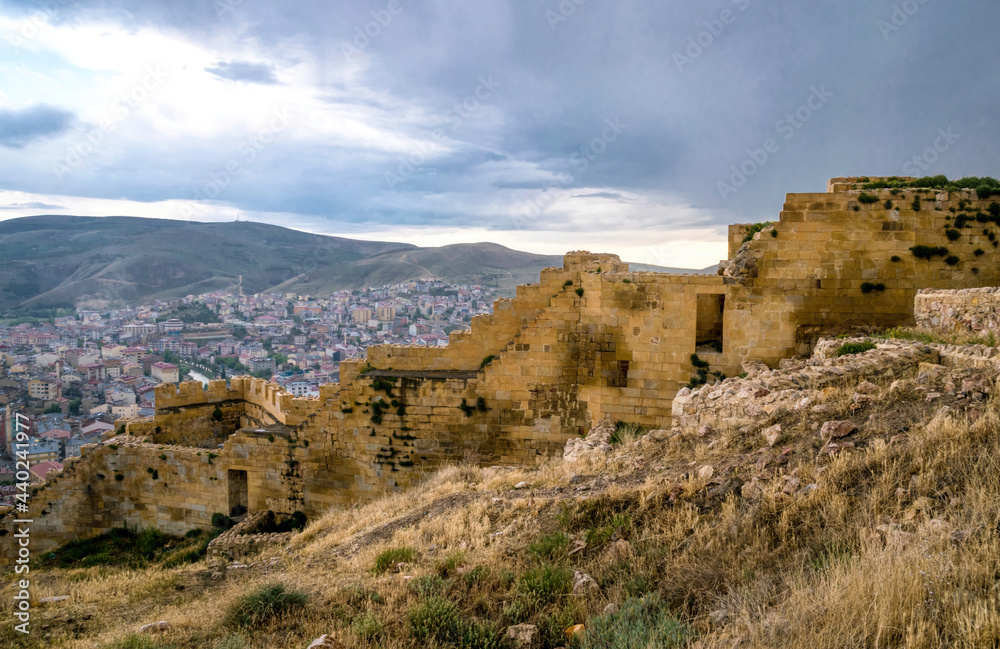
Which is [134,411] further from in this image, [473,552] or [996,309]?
[996,309]

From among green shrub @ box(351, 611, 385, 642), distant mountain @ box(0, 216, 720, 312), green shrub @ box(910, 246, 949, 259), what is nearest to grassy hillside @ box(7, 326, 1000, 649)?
green shrub @ box(351, 611, 385, 642)

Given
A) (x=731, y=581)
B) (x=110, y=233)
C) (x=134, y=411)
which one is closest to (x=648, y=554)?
(x=731, y=581)

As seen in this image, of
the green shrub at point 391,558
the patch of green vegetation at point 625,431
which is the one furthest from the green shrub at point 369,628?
the patch of green vegetation at point 625,431

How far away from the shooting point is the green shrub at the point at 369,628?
443 centimetres

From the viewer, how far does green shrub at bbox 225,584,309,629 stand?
511 cm

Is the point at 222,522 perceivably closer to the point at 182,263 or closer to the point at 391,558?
the point at 391,558

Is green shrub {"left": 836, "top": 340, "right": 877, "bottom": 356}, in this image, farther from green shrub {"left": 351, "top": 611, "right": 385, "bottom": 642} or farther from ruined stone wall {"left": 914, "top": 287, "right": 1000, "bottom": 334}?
green shrub {"left": 351, "top": 611, "right": 385, "bottom": 642}

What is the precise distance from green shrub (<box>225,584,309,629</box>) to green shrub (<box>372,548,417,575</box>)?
2.65 feet

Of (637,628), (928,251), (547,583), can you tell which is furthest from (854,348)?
(637,628)

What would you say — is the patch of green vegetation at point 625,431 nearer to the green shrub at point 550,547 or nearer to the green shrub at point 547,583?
the green shrub at point 550,547

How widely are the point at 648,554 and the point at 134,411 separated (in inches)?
966

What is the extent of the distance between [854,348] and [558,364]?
4.81m

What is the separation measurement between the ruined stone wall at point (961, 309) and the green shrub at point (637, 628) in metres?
6.36

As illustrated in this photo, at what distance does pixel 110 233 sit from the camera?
101938mm
